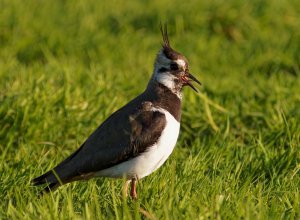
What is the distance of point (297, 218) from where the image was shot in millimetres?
4766

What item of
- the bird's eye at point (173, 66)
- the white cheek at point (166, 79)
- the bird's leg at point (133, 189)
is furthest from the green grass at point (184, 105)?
the bird's eye at point (173, 66)

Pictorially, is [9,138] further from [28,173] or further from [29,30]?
[29,30]

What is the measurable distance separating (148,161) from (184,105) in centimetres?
271

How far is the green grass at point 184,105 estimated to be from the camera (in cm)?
512

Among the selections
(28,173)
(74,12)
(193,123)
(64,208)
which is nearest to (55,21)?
(74,12)

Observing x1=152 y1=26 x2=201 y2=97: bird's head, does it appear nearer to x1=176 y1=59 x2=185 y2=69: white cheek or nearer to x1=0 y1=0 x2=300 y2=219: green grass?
x1=176 y1=59 x2=185 y2=69: white cheek

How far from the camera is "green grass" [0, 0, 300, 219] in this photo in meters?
5.12

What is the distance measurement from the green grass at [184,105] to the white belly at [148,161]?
11 cm

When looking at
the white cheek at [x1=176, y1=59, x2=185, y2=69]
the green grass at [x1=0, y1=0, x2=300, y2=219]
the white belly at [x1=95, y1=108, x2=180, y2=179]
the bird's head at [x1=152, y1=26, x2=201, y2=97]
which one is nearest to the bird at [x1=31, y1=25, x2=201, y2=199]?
the white belly at [x1=95, y1=108, x2=180, y2=179]

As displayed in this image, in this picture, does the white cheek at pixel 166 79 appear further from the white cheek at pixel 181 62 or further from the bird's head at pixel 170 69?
the white cheek at pixel 181 62

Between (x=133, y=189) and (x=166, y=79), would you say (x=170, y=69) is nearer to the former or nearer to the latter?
(x=166, y=79)

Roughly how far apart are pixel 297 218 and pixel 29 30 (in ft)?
24.8

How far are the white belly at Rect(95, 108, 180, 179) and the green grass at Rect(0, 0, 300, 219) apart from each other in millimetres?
113

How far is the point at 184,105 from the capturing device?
27.1 ft
